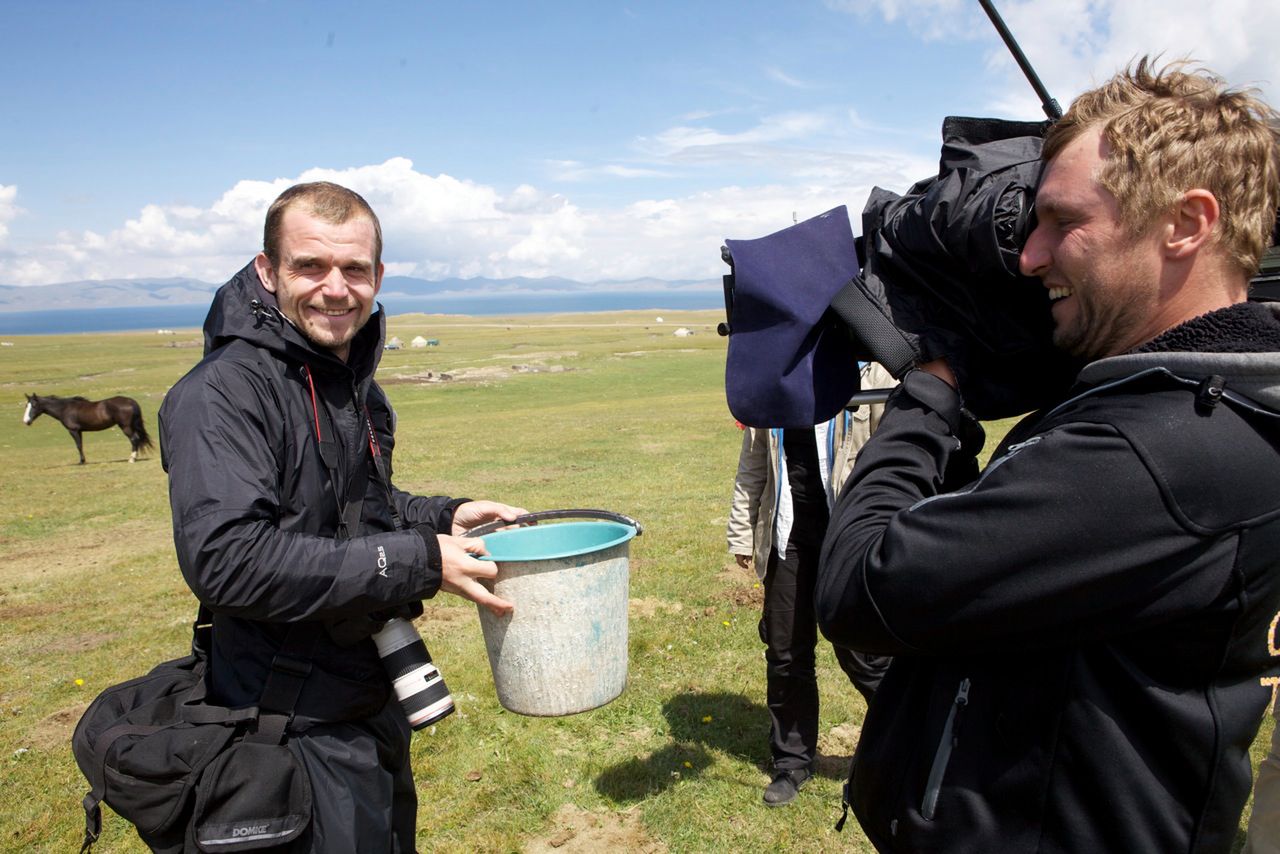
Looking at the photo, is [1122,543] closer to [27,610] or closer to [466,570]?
[466,570]

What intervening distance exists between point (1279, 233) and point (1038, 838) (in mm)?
1254

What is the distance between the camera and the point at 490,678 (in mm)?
6305

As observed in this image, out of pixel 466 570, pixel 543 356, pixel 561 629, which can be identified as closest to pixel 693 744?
pixel 561 629

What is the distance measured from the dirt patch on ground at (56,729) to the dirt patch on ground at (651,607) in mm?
4083

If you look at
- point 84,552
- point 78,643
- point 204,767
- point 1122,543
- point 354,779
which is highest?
point 1122,543

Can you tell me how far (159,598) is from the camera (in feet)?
29.1

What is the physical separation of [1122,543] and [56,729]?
677cm

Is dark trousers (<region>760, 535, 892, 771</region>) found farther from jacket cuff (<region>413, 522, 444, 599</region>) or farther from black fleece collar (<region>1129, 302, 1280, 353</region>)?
black fleece collar (<region>1129, 302, 1280, 353</region>)

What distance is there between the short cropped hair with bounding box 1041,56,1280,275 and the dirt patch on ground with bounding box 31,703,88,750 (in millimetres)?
6555

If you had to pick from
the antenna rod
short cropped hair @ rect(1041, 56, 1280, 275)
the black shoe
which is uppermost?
the antenna rod

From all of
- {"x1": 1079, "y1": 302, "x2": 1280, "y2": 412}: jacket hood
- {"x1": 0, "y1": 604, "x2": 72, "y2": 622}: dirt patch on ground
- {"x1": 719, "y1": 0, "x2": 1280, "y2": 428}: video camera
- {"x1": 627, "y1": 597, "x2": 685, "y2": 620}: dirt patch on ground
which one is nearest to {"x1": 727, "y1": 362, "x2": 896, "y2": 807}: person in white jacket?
{"x1": 719, "y1": 0, "x2": 1280, "y2": 428}: video camera

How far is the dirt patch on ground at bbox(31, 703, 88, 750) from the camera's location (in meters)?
5.76

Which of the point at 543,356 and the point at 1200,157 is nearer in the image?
the point at 1200,157

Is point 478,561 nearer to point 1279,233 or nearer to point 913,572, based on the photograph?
point 913,572
